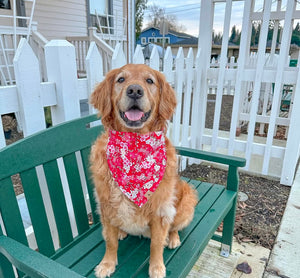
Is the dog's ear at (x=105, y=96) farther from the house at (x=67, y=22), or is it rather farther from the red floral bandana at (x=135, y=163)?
the house at (x=67, y=22)

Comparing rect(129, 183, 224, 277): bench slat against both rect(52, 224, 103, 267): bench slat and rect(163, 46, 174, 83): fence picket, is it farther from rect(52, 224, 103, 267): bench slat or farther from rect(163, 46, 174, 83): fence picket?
rect(163, 46, 174, 83): fence picket

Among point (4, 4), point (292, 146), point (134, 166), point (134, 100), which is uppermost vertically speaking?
point (4, 4)

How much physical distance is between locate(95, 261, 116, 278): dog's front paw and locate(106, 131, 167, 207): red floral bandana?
0.35 meters

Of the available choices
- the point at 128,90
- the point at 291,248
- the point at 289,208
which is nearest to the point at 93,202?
the point at 128,90

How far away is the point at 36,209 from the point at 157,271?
73 cm

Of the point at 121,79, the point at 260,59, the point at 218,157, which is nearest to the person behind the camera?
the point at 121,79

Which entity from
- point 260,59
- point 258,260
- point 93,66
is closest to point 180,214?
point 258,260

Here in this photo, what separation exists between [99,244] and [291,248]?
69.0 inches

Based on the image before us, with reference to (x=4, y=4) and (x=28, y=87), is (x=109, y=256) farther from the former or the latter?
(x=4, y=4)

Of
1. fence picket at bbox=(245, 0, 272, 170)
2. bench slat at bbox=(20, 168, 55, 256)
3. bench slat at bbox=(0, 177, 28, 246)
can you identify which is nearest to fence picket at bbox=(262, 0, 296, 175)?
fence picket at bbox=(245, 0, 272, 170)

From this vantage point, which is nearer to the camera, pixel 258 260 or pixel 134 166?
pixel 134 166

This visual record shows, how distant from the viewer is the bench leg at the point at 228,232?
2.16 metres

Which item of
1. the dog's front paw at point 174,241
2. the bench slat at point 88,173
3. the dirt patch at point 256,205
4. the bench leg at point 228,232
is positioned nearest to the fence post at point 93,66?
the bench slat at point 88,173

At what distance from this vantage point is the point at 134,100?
50.7 inches
